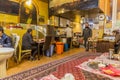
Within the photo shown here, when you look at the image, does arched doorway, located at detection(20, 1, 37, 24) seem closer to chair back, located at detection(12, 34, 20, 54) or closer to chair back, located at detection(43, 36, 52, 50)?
chair back, located at detection(43, 36, 52, 50)

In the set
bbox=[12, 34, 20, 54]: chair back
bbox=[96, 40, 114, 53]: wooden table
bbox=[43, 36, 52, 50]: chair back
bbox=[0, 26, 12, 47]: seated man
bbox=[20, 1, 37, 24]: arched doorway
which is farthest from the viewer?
bbox=[96, 40, 114, 53]: wooden table

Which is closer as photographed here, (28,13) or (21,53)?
(21,53)

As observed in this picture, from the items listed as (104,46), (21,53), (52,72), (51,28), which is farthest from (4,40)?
(104,46)

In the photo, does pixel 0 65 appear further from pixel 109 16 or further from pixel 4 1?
pixel 109 16

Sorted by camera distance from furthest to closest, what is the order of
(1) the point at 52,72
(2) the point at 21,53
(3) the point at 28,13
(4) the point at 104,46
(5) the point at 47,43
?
(4) the point at 104,46 < (3) the point at 28,13 < (5) the point at 47,43 < (2) the point at 21,53 < (1) the point at 52,72

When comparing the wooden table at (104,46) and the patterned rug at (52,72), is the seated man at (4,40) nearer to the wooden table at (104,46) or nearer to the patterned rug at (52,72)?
the patterned rug at (52,72)

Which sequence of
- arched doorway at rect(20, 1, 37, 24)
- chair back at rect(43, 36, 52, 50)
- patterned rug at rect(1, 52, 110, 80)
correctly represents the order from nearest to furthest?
patterned rug at rect(1, 52, 110, 80), chair back at rect(43, 36, 52, 50), arched doorway at rect(20, 1, 37, 24)

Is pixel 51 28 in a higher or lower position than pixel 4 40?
higher

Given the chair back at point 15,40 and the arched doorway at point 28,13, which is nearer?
the chair back at point 15,40

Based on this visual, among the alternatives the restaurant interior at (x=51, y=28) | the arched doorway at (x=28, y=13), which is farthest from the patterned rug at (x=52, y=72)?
the arched doorway at (x=28, y=13)

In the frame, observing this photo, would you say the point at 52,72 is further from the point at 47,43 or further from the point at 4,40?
the point at 47,43

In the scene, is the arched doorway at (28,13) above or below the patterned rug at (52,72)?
above

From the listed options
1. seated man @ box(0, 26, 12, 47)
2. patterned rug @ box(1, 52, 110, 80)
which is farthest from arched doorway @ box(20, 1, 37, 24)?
patterned rug @ box(1, 52, 110, 80)

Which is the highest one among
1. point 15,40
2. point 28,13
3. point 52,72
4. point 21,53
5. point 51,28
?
point 28,13
